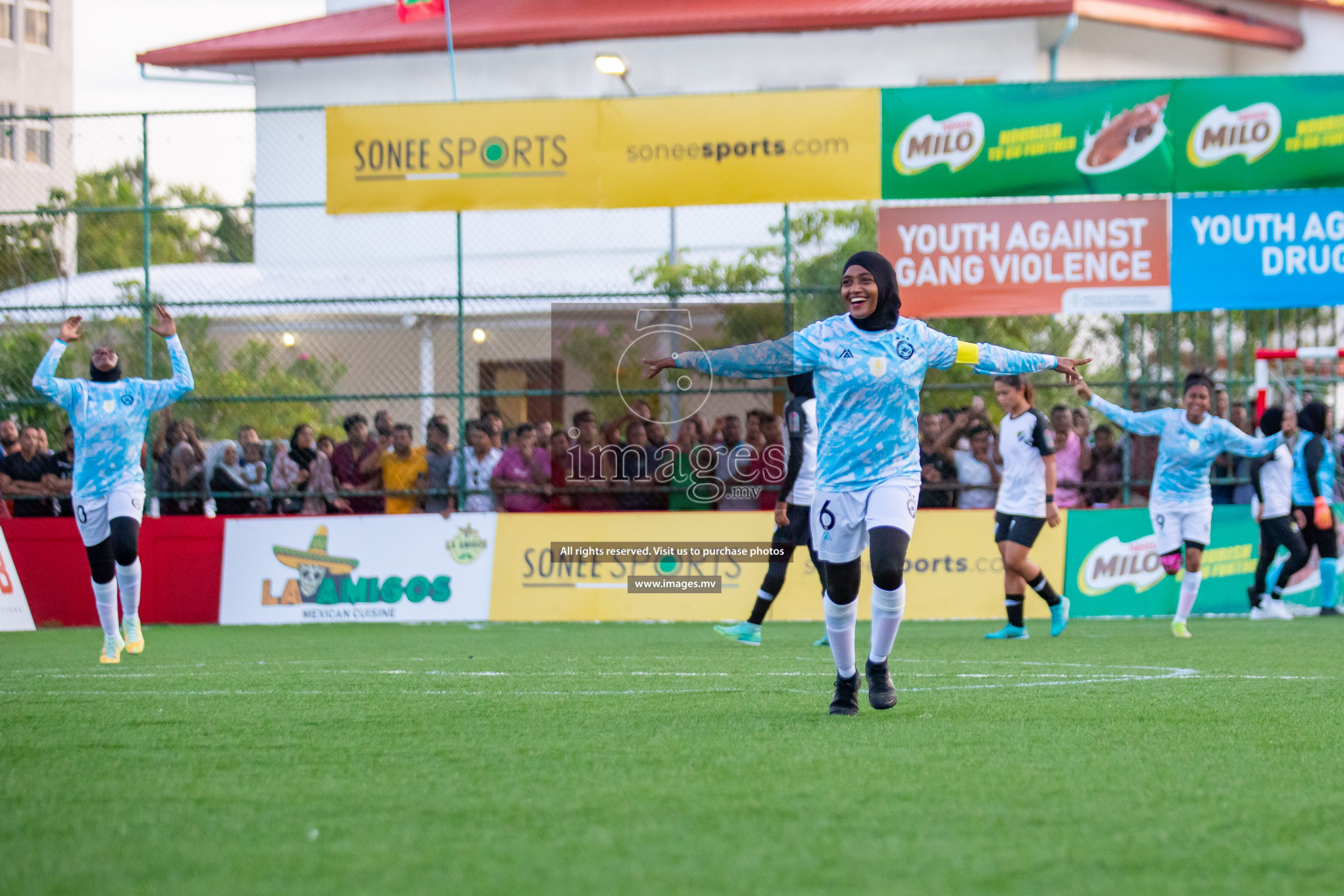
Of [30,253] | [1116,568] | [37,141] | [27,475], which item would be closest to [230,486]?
[27,475]

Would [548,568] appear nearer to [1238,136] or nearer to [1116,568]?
[1116,568]

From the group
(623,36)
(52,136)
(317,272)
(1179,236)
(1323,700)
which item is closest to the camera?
(1323,700)

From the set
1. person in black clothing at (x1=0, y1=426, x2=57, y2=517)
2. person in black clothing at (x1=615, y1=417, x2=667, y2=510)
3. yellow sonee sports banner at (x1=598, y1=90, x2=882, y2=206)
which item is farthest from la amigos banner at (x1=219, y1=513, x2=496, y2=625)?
yellow sonee sports banner at (x1=598, y1=90, x2=882, y2=206)

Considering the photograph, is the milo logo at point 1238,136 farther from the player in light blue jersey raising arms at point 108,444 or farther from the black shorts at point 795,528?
the player in light blue jersey raising arms at point 108,444

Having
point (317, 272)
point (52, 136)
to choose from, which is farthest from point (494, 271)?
point (52, 136)

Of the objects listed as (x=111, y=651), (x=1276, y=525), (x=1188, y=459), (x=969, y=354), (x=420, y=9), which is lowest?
(x=111, y=651)

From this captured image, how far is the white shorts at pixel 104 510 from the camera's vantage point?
968cm

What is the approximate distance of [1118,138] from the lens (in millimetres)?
13914

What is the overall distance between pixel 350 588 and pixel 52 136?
737 cm

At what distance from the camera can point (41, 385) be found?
9.58 meters

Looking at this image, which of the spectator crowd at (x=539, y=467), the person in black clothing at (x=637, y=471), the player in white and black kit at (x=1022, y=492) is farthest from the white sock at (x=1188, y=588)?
the person in black clothing at (x=637, y=471)

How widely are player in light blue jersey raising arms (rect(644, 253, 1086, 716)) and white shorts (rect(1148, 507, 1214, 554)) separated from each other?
19.8ft

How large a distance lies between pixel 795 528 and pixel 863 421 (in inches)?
173

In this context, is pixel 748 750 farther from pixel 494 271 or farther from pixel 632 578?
pixel 494 271
